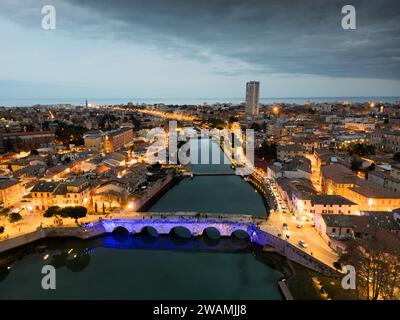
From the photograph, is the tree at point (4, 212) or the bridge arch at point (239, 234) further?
the tree at point (4, 212)

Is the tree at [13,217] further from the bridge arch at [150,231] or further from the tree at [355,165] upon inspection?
the tree at [355,165]

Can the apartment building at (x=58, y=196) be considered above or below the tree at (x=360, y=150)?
below

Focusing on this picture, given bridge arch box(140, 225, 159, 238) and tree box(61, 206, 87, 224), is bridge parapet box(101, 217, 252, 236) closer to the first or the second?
bridge arch box(140, 225, 159, 238)

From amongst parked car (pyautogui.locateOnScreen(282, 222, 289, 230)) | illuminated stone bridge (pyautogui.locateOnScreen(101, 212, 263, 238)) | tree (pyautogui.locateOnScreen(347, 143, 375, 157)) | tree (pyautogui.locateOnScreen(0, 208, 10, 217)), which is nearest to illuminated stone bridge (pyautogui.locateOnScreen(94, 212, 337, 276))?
illuminated stone bridge (pyautogui.locateOnScreen(101, 212, 263, 238))

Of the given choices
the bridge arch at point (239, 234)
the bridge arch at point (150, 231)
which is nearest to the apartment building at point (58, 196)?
the bridge arch at point (150, 231)

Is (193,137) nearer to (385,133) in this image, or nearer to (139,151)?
(139,151)
